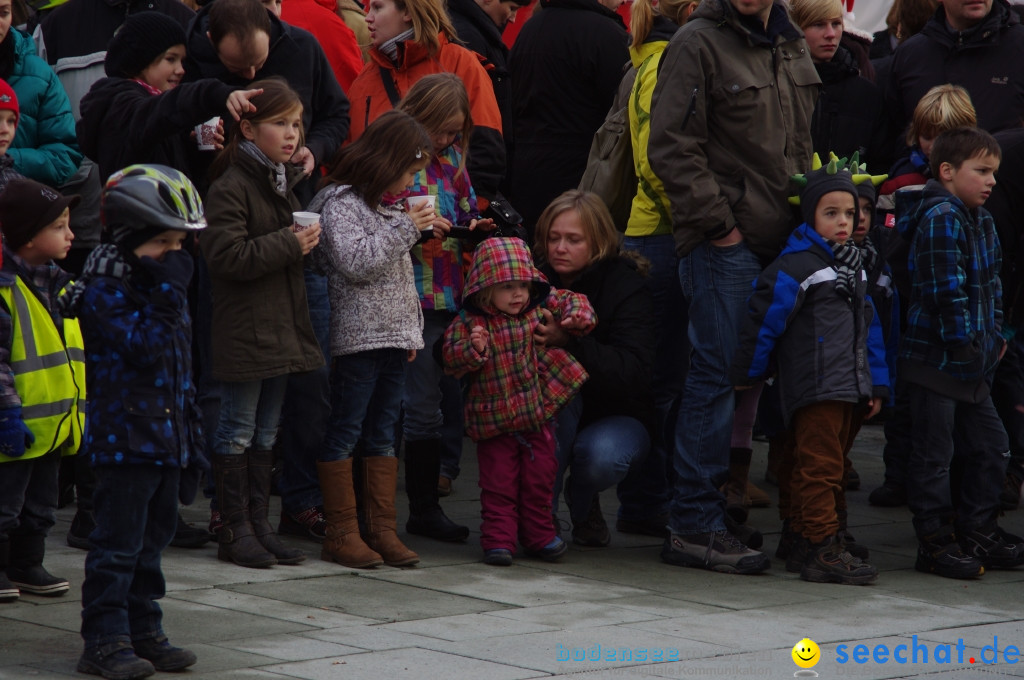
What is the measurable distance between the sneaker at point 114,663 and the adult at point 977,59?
5418 mm

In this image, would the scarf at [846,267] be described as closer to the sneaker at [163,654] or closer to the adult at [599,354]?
the adult at [599,354]

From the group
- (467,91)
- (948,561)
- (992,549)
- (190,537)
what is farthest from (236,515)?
(992,549)

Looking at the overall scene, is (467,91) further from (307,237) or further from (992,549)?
(992,549)

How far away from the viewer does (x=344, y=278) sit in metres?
6.01

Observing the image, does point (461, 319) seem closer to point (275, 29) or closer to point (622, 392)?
point (622, 392)

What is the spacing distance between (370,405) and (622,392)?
1.12 metres

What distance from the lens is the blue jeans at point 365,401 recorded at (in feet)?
19.8

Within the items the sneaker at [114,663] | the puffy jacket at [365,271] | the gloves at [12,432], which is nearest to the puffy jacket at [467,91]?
the puffy jacket at [365,271]

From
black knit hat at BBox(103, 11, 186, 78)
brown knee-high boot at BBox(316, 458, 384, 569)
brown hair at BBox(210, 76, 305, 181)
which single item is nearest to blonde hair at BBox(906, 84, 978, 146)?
brown hair at BBox(210, 76, 305, 181)

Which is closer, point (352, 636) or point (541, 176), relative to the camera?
point (352, 636)

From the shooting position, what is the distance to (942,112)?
732 cm

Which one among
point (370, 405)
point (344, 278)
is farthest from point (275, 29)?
point (370, 405)

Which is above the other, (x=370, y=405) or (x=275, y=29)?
(x=275, y=29)

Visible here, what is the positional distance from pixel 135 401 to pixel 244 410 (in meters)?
1.24
